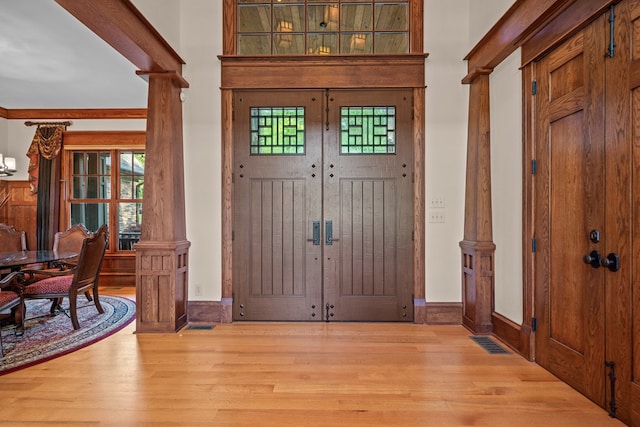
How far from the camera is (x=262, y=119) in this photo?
393cm

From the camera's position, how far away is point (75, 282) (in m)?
3.80

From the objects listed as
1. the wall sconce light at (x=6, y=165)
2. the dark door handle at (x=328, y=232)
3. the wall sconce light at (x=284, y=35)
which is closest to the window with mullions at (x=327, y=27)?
the wall sconce light at (x=284, y=35)

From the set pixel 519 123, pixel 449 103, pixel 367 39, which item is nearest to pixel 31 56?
pixel 367 39

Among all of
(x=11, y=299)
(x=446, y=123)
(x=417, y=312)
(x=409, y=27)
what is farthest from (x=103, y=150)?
(x=417, y=312)

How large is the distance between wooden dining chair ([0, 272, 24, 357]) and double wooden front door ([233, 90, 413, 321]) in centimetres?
189

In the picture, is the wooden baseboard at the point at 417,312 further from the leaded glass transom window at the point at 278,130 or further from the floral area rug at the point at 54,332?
the leaded glass transom window at the point at 278,130

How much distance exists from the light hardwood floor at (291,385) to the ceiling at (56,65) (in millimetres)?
3122

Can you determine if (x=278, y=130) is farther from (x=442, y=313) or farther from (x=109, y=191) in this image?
(x=109, y=191)

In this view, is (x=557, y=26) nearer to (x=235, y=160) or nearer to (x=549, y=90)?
(x=549, y=90)

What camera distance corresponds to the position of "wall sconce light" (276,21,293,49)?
393cm

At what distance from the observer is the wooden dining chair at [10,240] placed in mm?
4793

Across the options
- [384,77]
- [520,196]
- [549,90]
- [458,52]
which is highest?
[458,52]

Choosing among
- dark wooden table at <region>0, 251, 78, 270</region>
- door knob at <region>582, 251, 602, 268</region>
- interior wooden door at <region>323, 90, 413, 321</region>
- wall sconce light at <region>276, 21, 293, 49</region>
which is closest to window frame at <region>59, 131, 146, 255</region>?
dark wooden table at <region>0, 251, 78, 270</region>

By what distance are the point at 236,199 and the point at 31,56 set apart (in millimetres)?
3029
